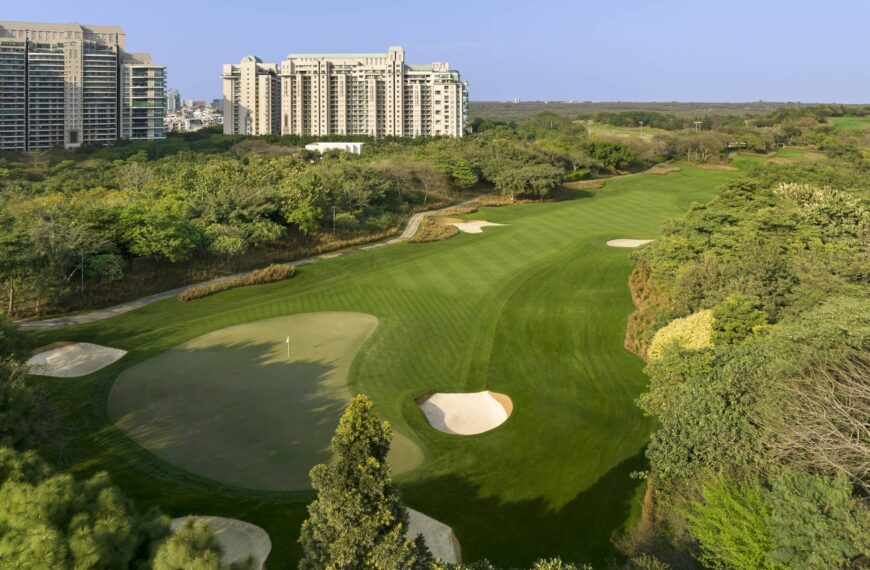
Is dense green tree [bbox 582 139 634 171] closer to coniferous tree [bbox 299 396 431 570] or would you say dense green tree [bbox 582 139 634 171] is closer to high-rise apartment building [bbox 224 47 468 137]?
high-rise apartment building [bbox 224 47 468 137]

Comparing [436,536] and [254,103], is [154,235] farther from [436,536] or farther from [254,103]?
[254,103]

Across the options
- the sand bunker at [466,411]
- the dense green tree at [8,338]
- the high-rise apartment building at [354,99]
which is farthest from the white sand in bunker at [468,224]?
the high-rise apartment building at [354,99]

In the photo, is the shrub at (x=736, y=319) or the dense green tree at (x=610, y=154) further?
the dense green tree at (x=610, y=154)

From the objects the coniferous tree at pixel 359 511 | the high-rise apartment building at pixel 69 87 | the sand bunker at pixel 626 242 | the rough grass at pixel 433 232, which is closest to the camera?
the coniferous tree at pixel 359 511

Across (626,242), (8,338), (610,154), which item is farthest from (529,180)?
(8,338)

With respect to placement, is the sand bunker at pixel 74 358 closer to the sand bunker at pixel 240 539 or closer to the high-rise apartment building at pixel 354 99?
the sand bunker at pixel 240 539

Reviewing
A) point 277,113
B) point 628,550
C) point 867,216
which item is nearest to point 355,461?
point 628,550
